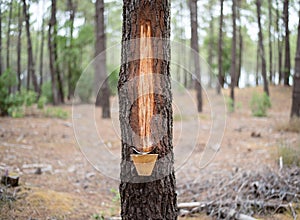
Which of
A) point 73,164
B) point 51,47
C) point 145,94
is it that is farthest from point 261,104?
point 145,94

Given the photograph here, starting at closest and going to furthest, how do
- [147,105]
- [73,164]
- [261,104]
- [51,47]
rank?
[147,105] → [73,164] → [261,104] → [51,47]

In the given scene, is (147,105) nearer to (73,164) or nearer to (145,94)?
(145,94)

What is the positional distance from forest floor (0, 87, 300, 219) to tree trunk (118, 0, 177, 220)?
110 centimetres

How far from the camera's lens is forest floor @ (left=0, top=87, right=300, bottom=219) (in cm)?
338

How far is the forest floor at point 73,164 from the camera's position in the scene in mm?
3383

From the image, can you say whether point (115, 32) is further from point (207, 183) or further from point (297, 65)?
point (207, 183)

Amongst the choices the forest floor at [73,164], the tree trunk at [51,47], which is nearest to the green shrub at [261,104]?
the forest floor at [73,164]

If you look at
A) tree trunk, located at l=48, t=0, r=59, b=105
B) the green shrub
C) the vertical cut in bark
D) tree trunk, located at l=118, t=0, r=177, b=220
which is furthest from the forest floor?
tree trunk, located at l=48, t=0, r=59, b=105

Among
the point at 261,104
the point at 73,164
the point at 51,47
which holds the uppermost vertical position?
the point at 51,47

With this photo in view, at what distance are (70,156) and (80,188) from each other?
1.72 meters

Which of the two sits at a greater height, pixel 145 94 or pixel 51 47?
pixel 51 47

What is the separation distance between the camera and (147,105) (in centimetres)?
228

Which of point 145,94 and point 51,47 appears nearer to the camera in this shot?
point 145,94

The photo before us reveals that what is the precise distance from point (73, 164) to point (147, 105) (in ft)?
12.2
